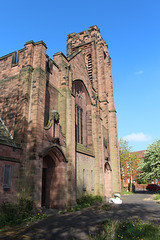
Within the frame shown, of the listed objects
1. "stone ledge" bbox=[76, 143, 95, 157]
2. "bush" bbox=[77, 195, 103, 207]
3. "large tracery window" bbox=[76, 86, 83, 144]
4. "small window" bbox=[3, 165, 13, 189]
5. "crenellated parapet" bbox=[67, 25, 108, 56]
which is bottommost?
"bush" bbox=[77, 195, 103, 207]

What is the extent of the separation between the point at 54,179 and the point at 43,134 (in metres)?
3.46

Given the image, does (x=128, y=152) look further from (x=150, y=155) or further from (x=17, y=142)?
(x=17, y=142)

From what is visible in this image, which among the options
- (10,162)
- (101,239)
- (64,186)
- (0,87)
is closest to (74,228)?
(101,239)

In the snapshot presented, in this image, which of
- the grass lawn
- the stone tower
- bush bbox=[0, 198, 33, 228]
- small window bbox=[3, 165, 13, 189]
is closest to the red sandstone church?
small window bbox=[3, 165, 13, 189]

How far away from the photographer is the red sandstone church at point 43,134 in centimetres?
952

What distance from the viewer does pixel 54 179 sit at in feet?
40.6

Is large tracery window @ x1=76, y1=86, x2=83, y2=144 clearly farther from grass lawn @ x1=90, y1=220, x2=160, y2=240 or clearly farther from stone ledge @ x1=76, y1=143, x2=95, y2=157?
grass lawn @ x1=90, y1=220, x2=160, y2=240

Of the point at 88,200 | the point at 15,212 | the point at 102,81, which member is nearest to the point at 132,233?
the point at 15,212

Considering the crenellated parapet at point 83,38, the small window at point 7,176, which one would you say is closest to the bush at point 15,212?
the small window at point 7,176

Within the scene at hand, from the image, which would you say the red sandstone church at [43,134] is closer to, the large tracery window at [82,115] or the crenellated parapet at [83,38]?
the large tracery window at [82,115]

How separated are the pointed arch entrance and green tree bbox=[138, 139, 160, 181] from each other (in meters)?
19.8

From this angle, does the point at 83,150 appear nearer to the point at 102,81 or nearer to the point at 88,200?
the point at 88,200

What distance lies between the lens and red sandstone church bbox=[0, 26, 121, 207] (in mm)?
9516

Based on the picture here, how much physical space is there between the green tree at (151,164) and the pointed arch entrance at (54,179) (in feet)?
65.0
